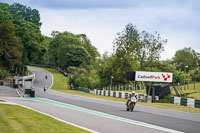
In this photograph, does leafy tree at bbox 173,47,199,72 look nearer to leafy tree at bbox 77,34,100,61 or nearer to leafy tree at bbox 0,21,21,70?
leafy tree at bbox 77,34,100,61

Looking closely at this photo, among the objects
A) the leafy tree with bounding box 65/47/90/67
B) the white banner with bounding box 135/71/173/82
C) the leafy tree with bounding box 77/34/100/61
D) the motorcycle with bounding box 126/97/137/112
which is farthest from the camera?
the leafy tree with bounding box 77/34/100/61

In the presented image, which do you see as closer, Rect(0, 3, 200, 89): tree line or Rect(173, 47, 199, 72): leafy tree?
Rect(0, 3, 200, 89): tree line

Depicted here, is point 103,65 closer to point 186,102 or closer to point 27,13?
point 27,13

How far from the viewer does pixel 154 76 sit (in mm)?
46750

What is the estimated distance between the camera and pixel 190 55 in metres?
122

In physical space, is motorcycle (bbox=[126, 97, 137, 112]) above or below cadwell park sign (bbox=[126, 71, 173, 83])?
below

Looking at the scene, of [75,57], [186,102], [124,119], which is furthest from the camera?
[75,57]

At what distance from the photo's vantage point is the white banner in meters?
45.9

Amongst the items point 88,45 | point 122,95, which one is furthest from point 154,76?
point 88,45

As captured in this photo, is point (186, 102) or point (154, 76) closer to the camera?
point (186, 102)

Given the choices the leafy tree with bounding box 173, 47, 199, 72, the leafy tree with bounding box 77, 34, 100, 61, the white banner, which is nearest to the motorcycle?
the white banner

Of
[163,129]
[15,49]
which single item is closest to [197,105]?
[163,129]

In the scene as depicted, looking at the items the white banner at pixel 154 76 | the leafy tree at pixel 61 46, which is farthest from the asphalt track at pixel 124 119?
the leafy tree at pixel 61 46

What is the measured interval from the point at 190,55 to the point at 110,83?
182 ft
